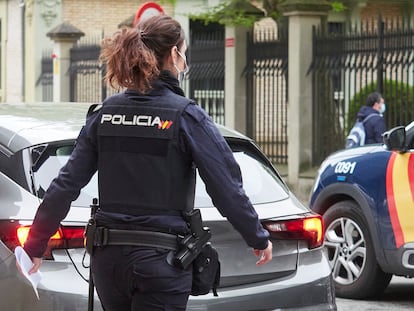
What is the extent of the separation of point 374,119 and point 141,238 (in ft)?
37.2

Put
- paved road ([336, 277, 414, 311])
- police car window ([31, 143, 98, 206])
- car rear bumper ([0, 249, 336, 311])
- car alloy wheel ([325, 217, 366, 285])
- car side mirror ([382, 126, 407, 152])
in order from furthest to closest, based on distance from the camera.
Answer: car alloy wheel ([325, 217, 366, 285]) → paved road ([336, 277, 414, 311]) → car side mirror ([382, 126, 407, 152]) → police car window ([31, 143, 98, 206]) → car rear bumper ([0, 249, 336, 311])

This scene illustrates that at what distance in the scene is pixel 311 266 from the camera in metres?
6.14

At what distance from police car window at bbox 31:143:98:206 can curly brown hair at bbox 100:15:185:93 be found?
125 cm

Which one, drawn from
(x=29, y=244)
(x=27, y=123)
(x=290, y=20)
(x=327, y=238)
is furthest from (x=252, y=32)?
(x=29, y=244)

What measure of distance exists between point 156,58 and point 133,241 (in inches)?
28.0

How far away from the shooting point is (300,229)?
610cm

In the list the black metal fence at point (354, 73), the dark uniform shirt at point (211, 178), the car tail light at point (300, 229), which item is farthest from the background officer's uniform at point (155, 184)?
the black metal fence at point (354, 73)

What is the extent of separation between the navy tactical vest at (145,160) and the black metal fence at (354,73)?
11.9m

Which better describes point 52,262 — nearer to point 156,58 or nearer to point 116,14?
point 156,58

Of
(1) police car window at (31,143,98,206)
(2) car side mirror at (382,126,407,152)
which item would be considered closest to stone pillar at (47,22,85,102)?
(2) car side mirror at (382,126,407,152)

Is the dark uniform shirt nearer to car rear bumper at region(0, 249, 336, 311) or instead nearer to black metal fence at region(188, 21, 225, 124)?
car rear bumper at region(0, 249, 336, 311)

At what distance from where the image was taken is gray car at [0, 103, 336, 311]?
5.50m

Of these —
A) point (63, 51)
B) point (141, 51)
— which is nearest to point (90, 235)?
point (141, 51)

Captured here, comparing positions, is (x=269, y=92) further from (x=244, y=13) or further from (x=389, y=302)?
(x=389, y=302)
